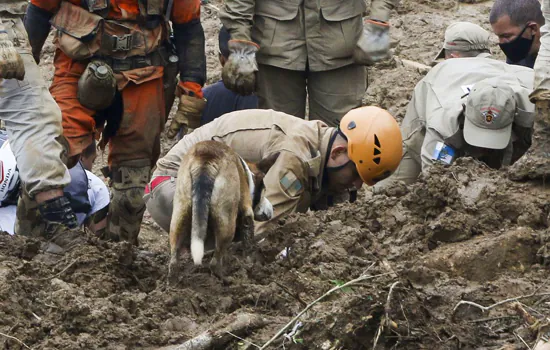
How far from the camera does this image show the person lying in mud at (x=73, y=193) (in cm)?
704

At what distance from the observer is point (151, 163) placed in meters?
7.82

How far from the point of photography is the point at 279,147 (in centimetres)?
653

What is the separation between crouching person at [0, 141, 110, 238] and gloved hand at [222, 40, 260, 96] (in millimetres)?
1170

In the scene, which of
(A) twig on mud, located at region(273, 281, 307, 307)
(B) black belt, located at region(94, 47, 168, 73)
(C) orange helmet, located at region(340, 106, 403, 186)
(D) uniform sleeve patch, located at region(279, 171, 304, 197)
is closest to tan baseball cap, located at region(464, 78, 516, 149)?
(C) orange helmet, located at region(340, 106, 403, 186)

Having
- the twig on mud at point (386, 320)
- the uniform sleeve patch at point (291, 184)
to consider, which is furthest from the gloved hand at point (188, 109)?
the twig on mud at point (386, 320)

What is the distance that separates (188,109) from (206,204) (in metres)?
2.37

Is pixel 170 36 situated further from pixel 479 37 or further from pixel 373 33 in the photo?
pixel 479 37

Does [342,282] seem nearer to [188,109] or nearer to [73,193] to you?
[73,193]

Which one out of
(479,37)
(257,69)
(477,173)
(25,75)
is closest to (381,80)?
(479,37)

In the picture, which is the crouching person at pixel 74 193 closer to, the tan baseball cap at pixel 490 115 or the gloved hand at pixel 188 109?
the gloved hand at pixel 188 109

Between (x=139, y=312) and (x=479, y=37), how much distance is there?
164 inches

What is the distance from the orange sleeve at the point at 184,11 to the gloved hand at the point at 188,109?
1.50 ft

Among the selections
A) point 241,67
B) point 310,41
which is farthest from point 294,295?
point 310,41

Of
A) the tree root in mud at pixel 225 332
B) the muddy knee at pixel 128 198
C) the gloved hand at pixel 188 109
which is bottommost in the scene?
the muddy knee at pixel 128 198
